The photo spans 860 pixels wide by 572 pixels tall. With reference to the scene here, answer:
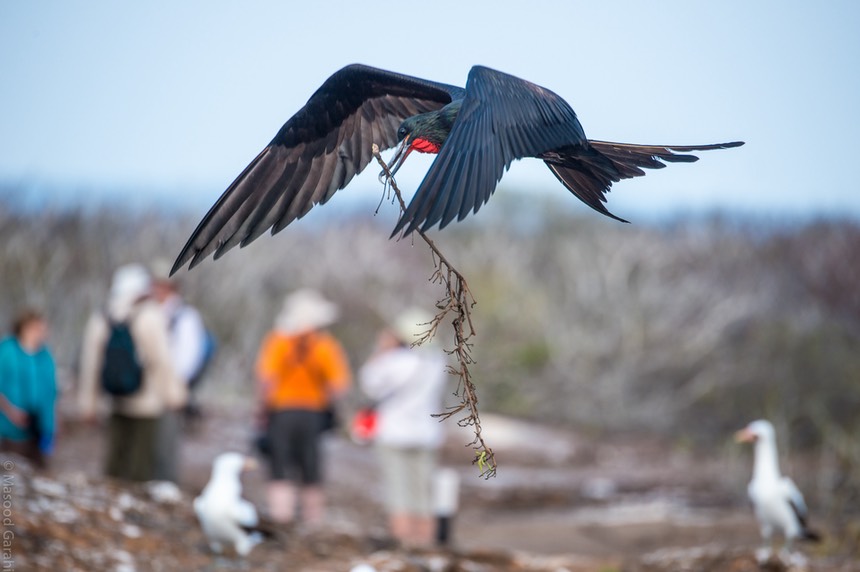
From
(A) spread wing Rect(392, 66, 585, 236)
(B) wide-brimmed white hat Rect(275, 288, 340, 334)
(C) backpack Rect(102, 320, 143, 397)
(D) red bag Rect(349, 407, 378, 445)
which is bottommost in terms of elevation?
(D) red bag Rect(349, 407, 378, 445)

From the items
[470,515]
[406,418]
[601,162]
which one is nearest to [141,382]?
[406,418]

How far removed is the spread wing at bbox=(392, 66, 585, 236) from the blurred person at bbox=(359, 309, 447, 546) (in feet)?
14.2

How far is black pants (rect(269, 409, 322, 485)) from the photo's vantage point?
8.45 m

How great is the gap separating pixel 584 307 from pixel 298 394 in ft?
41.7

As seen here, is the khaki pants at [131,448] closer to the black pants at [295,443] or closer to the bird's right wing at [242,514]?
the black pants at [295,443]

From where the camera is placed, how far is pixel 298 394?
8406 millimetres

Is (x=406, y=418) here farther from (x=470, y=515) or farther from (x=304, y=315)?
(x=470, y=515)

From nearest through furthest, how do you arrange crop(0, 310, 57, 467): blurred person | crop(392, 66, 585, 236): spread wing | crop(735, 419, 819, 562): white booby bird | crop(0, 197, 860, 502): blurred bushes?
crop(392, 66, 585, 236): spread wing
crop(735, 419, 819, 562): white booby bird
crop(0, 310, 57, 467): blurred person
crop(0, 197, 860, 502): blurred bushes

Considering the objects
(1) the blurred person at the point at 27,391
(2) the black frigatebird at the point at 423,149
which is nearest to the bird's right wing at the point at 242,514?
(1) the blurred person at the point at 27,391

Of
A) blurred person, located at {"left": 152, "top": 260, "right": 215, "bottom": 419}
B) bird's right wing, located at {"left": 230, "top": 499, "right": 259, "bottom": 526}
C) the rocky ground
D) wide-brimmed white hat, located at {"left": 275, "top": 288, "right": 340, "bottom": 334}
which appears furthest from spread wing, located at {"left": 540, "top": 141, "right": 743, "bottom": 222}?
blurred person, located at {"left": 152, "top": 260, "right": 215, "bottom": 419}

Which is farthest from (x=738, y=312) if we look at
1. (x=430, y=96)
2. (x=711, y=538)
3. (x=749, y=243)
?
(x=430, y=96)

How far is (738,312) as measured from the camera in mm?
19859

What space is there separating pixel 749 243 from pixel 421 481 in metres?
18.7

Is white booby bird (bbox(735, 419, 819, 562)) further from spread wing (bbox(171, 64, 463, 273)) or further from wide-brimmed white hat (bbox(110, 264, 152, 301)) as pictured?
wide-brimmed white hat (bbox(110, 264, 152, 301))
